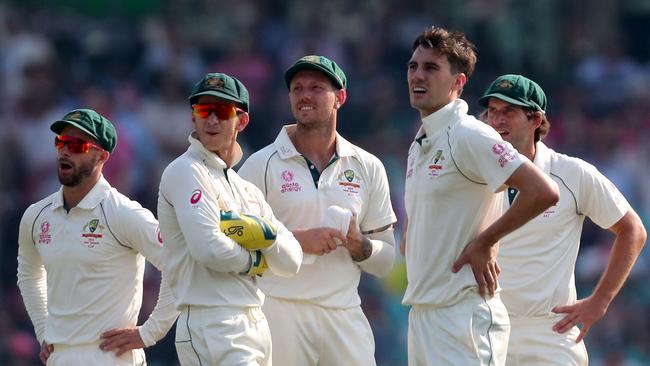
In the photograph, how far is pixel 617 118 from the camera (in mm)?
15031

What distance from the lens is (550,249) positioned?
7.98 meters

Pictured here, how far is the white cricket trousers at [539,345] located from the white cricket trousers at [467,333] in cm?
72

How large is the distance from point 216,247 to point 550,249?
198 cm

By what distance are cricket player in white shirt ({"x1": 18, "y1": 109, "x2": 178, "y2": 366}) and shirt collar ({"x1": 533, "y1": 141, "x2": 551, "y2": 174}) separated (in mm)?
2139

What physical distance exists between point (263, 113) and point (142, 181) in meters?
1.61

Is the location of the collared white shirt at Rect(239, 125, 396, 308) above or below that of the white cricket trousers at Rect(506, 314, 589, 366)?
above

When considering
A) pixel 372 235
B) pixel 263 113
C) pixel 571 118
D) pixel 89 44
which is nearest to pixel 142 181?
pixel 263 113

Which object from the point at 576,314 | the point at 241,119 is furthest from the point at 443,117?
the point at 576,314

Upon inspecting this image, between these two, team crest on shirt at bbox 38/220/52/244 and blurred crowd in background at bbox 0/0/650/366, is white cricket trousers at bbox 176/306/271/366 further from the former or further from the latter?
blurred crowd in background at bbox 0/0/650/366

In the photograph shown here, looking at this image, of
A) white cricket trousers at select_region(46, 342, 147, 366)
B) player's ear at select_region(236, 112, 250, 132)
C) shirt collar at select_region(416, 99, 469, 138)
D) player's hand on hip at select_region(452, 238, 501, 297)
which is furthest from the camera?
white cricket trousers at select_region(46, 342, 147, 366)

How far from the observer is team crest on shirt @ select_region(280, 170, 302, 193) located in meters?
8.21

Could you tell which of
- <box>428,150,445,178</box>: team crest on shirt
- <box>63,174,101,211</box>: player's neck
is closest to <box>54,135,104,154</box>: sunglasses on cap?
<box>63,174,101,211</box>: player's neck

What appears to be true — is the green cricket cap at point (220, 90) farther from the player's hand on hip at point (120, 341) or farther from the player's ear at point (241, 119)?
the player's hand on hip at point (120, 341)

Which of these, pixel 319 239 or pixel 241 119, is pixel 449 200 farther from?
pixel 241 119
